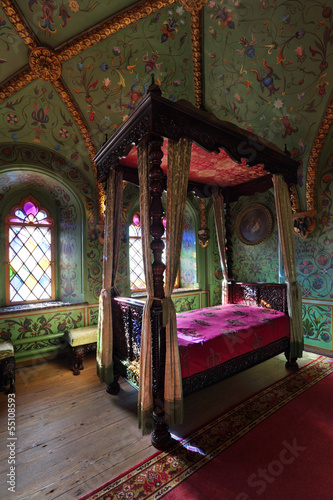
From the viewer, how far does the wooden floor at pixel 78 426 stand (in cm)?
195

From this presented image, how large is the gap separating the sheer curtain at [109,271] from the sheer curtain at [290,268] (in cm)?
237

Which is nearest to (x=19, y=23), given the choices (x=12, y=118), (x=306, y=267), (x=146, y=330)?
(x=12, y=118)

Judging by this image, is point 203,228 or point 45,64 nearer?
point 45,64

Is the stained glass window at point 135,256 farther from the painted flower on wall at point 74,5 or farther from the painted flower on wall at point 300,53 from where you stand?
the painted flower on wall at point 300,53

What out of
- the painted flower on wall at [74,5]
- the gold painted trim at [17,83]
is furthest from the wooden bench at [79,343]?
the painted flower on wall at [74,5]

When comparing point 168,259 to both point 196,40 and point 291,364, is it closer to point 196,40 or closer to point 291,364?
point 291,364

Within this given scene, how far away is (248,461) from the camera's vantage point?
2068mm

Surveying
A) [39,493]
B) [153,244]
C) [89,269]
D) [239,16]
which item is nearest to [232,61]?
[239,16]

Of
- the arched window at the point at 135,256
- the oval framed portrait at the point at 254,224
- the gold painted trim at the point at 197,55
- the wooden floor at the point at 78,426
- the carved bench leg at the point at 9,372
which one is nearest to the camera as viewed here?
the wooden floor at the point at 78,426

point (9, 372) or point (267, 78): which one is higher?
point (267, 78)

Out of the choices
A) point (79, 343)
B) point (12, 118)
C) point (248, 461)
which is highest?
point (12, 118)

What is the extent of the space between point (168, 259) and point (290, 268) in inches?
88.3

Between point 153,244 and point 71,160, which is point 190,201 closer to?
point 71,160

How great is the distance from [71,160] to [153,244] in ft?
9.89
